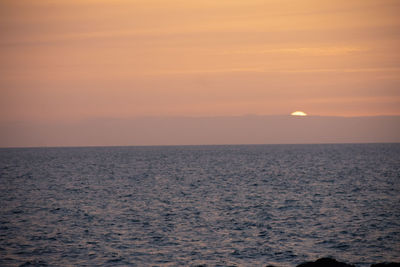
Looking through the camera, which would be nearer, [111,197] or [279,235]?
[279,235]

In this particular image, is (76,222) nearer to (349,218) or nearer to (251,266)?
(251,266)

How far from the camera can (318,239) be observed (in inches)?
1341

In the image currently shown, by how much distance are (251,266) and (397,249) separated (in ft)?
34.4

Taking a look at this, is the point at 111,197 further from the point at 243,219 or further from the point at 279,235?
the point at 279,235

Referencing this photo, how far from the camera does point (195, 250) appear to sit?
31.2 meters

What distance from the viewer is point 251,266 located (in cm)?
2742

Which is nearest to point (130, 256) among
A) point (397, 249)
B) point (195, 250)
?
point (195, 250)

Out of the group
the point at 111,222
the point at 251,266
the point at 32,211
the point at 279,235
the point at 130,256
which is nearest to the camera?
the point at 251,266

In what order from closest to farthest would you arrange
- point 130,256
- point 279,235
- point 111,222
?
→ point 130,256 < point 279,235 < point 111,222

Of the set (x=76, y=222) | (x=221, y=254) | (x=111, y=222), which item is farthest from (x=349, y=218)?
(x=76, y=222)

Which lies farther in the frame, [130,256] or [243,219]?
[243,219]

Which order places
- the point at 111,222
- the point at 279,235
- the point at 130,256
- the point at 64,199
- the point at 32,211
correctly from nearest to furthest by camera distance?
the point at 130,256 → the point at 279,235 → the point at 111,222 → the point at 32,211 → the point at 64,199

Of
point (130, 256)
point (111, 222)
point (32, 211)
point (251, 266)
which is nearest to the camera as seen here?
point (251, 266)

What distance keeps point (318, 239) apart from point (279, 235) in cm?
285
